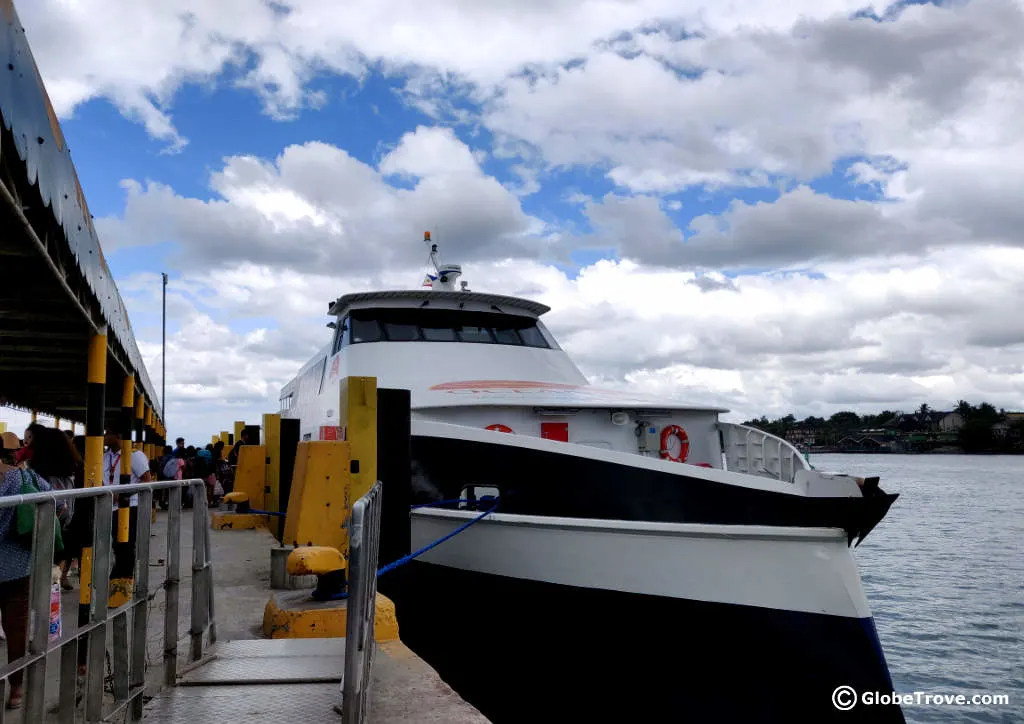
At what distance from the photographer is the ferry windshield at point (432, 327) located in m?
10.7

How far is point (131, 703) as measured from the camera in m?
3.49

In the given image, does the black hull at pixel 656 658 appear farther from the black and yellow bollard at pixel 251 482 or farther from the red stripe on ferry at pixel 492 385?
the black and yellow bollard at pixel 251 482

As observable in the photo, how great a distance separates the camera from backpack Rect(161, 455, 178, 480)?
1470cm

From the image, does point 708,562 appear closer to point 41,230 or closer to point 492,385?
point 492,385

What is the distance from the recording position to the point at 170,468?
14.8m

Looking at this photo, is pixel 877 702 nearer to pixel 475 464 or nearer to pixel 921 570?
pixel 475 464

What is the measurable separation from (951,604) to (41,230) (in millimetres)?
15225

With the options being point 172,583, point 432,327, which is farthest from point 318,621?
point 432,327

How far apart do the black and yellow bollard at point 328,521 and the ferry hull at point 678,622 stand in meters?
1.31

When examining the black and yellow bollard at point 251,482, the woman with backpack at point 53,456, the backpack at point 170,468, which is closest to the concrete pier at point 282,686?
the woman with backpack at point 53,456

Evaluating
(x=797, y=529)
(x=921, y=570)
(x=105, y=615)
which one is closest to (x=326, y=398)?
(x=797, y=529)

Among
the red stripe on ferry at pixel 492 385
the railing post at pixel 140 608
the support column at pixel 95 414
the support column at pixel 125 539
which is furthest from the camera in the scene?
the red stripe on ferry at pixel 492 385

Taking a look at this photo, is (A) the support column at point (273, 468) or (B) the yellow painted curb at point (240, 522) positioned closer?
(A) the support column at point (273, 468)

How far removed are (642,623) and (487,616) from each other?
1.48m
